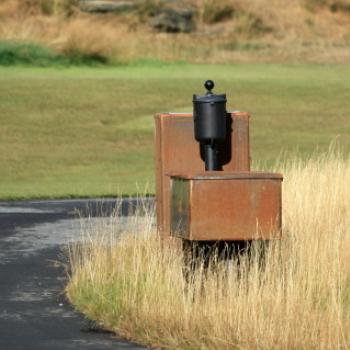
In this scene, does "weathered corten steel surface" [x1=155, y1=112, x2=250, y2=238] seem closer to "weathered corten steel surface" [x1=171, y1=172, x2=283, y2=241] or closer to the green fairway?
"weathered corten steel surface" [x1=171, y1=172, x2=283, y2=241]

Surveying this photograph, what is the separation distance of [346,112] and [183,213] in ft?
61.0

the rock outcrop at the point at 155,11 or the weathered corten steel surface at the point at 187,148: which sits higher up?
the rock outcrop at the point at 155,11

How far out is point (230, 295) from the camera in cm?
916

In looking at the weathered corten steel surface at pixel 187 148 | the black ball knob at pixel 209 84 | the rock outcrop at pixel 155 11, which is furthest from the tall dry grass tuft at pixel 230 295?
the rock outcrop at pixel 155 11

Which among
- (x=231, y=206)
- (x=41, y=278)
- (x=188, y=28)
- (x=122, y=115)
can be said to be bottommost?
(x=41, y=278)

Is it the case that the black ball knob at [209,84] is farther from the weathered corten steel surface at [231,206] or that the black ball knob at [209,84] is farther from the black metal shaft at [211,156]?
the weathered corten steel surface at [231,206]

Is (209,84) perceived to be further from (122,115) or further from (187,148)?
(122,115)

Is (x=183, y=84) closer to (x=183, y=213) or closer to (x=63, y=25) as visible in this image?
(x=63, y=25)

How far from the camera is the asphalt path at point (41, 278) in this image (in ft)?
30.0

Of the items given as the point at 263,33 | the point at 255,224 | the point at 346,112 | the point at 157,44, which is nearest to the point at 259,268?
the point at 255,224

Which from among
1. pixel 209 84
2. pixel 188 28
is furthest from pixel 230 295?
pixel 188 28

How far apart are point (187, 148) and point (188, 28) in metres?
28.5

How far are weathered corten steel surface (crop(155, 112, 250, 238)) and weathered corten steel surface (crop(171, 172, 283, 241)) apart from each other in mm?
1454

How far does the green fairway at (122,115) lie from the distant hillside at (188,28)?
112cm
